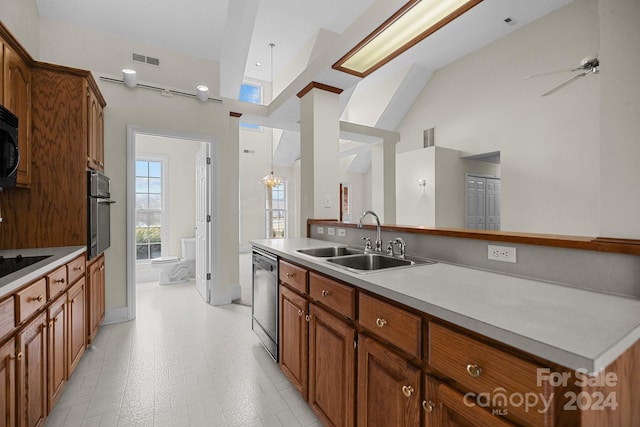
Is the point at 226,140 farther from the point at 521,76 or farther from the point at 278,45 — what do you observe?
the point at 521,76

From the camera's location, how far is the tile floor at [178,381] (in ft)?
5.63

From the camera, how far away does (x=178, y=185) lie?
18.1ft

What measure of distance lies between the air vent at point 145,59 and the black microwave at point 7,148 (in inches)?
80.8

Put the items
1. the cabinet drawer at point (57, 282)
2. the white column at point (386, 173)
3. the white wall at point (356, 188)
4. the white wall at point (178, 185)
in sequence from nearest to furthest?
the cabinet drawer at point (57, 282) < the white wall at point (178, 185) < the white column at point (386, 173) < the white wall at point (356, 188)

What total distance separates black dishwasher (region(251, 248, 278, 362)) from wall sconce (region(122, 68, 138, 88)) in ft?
7.76

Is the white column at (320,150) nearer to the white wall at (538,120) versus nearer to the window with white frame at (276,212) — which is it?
the white wall at (538,120)

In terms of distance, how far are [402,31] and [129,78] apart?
2862 millimetres

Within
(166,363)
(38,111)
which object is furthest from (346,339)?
(38,111)

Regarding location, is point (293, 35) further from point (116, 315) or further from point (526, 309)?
point (526, 309)

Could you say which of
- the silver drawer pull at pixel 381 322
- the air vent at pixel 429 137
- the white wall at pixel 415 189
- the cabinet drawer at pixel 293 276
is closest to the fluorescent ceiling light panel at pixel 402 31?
the cabinet drawer at pixel 293 276

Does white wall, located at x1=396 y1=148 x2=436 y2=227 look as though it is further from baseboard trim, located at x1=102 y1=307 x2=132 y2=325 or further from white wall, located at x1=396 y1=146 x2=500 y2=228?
baseboard trim, located at x1=102 y1=307 x2=132 y2=325

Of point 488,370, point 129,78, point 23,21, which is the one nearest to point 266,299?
point 488,370

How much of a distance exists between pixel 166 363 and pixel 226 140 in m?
2.62

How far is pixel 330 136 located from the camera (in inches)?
124
